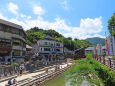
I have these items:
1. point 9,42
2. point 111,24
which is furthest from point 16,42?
point 111,24

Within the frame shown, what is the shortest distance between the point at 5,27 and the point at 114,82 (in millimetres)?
26247

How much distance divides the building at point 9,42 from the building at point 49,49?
42.8 feet

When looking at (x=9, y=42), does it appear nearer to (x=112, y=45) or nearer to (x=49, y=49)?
(x=49, y=49)

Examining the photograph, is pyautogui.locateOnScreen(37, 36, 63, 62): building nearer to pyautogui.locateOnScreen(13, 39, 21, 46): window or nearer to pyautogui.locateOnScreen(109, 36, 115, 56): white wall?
pyautogui.locateOnScreen(13, 39, 21, 46): window

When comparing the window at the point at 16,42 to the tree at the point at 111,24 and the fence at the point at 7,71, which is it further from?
the tree at the point at 111,24

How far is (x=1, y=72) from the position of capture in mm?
17906

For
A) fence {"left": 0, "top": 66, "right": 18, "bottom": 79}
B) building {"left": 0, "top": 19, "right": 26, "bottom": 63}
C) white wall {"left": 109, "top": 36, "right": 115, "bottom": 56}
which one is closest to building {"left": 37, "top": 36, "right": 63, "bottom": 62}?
building {"left": 0, "top": 19, "right": 26, "bottom": 63}

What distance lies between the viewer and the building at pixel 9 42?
24478 millimetres

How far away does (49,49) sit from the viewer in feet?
146

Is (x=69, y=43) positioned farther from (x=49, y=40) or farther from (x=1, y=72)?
(x=1, y=72)

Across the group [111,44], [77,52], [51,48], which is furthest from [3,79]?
[77,52]

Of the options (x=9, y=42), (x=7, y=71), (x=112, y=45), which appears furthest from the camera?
(x=9, y=42)

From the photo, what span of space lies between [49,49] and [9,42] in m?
20.8

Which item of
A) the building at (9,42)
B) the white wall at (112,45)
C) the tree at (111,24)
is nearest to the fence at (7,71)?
the building at (9,42)
